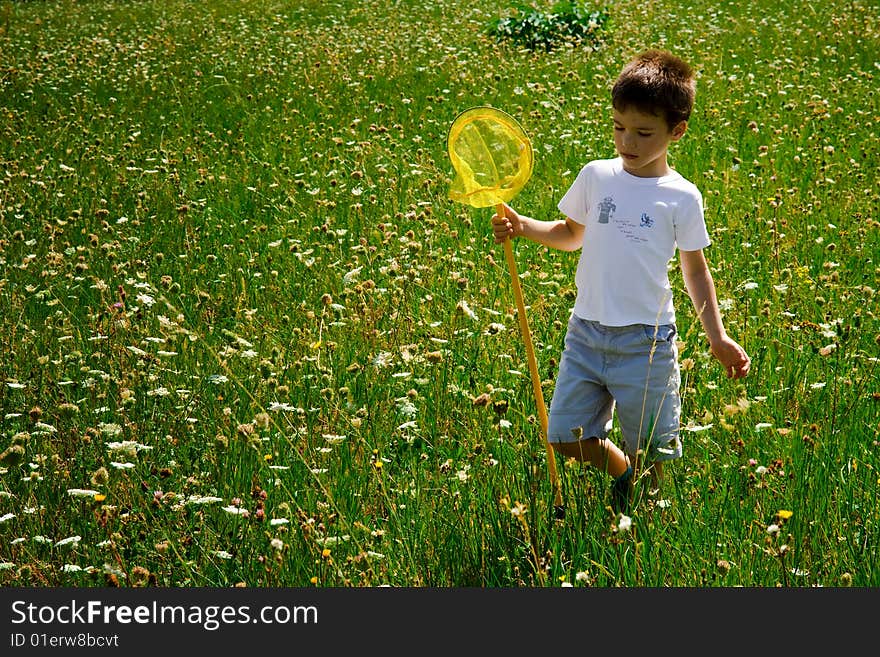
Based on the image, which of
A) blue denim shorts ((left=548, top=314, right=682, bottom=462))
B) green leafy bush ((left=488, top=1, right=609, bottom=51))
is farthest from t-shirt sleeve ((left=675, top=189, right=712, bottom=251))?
green leafy bush ((left=488, top=1, right=609, bottom=51))

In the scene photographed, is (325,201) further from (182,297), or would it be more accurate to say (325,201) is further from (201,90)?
(201,90)

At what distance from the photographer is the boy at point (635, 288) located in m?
2.93

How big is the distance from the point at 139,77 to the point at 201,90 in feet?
4.17

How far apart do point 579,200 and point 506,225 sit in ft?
0.90

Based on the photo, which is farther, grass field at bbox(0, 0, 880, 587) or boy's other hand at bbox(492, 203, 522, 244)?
boy's other hand at bbox(492, 203, 522, 244)

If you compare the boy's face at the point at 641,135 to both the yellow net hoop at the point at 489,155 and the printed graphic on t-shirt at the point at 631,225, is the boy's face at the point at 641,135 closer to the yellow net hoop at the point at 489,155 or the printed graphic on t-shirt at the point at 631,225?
the printed graphic on t-shirt at the point at 631,225

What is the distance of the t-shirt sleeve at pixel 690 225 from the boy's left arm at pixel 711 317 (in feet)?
0.17

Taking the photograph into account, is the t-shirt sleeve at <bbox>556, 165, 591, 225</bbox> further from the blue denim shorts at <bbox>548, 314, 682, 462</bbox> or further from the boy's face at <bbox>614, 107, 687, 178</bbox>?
the blue denim shorts at <bbox>548, 314, 682, 462</bbox>

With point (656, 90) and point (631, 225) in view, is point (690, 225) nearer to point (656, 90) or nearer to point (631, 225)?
point (631, 225)

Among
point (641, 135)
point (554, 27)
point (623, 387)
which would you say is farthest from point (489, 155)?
point (554, 27)

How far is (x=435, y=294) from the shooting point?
4.59m

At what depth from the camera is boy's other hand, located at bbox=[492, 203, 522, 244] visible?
2982mm

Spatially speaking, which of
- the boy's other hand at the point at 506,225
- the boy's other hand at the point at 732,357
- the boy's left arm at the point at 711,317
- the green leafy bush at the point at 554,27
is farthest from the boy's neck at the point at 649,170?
the green leafy bush at the point at 554,27

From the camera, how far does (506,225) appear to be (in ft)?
9.81
